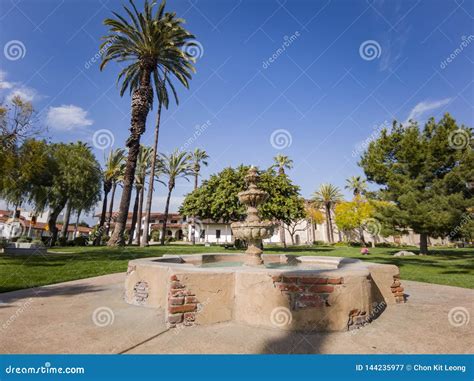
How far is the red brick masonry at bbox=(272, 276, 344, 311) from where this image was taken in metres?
3.91

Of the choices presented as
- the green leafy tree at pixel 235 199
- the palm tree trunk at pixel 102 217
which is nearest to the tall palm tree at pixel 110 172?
the palm tree trunk at pixel 102 217

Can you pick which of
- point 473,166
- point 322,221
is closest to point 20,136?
point 473,166

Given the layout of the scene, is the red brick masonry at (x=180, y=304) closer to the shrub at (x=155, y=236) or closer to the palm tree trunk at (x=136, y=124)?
the palm tree trunk at (x=136, y=124)

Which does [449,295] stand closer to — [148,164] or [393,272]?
[393,272]

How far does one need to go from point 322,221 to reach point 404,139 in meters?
34.1

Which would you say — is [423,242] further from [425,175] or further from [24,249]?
[24,249]

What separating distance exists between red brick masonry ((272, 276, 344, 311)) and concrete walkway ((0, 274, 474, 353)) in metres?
0.43

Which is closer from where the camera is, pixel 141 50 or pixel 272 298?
pixel 272 298

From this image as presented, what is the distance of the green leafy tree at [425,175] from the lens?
19.2m

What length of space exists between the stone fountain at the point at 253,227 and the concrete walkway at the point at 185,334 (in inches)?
102

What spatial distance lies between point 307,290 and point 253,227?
2.54 metres

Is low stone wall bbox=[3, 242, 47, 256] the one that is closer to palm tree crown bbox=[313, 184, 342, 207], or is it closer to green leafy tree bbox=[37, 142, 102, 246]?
green leafy tree bbox=[37, 142, 102, 246]

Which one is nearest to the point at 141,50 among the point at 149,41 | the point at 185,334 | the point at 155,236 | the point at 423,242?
the point at 149,41

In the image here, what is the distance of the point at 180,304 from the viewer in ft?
13.1
